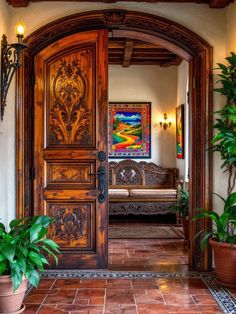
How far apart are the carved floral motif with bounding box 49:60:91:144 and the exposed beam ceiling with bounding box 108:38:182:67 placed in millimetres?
2352

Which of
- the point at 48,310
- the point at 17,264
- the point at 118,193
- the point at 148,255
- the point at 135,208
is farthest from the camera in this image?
the point at 118,193

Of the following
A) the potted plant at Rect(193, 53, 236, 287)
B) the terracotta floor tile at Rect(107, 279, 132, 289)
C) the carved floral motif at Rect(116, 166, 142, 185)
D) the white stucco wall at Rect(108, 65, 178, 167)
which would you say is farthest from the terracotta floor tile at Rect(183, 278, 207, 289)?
the white stucco wall at Rect(108, 65, 178, 167)

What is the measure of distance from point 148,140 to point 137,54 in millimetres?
1814

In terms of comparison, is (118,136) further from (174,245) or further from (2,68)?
(2,68)

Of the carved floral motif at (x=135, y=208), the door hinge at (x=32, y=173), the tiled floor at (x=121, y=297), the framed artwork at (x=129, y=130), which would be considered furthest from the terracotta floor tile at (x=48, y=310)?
the framed artwork at (x=129, y=130)

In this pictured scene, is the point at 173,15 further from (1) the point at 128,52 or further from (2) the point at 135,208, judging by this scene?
(2) the point at 135,208

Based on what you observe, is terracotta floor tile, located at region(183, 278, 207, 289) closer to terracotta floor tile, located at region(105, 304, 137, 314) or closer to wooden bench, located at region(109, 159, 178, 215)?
terracotta floor tile, located at region(105, 304, 137, 314)

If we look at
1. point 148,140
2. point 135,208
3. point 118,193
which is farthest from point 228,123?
point 148,140

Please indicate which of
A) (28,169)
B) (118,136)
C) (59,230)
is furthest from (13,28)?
(118,136)

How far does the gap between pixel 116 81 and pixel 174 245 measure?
412 centimetres

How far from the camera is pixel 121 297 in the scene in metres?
3.21

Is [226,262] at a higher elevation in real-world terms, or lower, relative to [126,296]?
higher

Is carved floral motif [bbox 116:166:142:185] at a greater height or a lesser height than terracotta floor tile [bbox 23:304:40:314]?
greater

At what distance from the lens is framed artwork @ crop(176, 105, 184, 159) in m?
7.25
